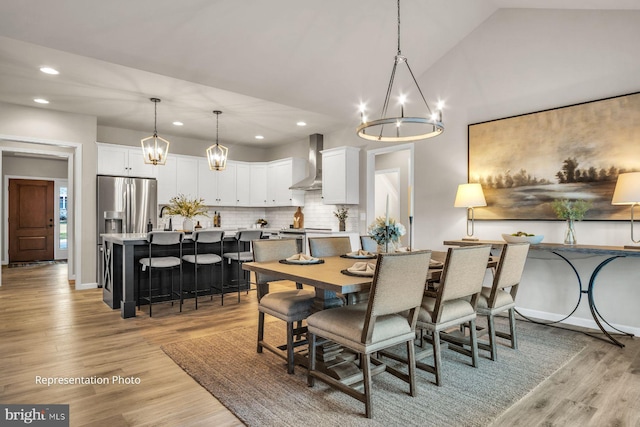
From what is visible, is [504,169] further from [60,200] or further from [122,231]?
[60,200]

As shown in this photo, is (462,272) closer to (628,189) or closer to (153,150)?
(628,189)

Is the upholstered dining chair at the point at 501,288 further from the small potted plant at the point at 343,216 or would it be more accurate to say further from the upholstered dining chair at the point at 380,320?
the small potted plant at the point at 343,216

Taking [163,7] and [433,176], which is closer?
[163,7]

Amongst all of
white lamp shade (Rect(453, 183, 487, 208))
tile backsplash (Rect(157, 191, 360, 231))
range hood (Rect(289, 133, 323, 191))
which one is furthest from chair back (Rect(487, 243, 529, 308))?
range hood (Rect(289, 133, 323, 191))

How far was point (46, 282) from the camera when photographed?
247 inches

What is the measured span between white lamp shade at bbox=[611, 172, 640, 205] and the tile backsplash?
3618 millimetres

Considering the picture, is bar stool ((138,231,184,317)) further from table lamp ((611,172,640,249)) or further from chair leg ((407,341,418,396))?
table lamp ((611,172,640,249))

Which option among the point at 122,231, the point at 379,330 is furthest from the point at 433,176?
the point at 122,231

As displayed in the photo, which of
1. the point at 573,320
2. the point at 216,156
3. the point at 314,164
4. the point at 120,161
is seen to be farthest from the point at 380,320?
the point at 120,161

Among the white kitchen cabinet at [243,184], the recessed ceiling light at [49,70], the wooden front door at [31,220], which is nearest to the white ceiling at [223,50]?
the recessed ceiling light at [49,70]

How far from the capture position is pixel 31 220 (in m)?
8.94

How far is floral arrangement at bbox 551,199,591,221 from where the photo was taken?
3590 millimetres

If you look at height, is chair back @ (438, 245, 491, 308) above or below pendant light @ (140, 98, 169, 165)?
below

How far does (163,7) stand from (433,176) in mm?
3516
